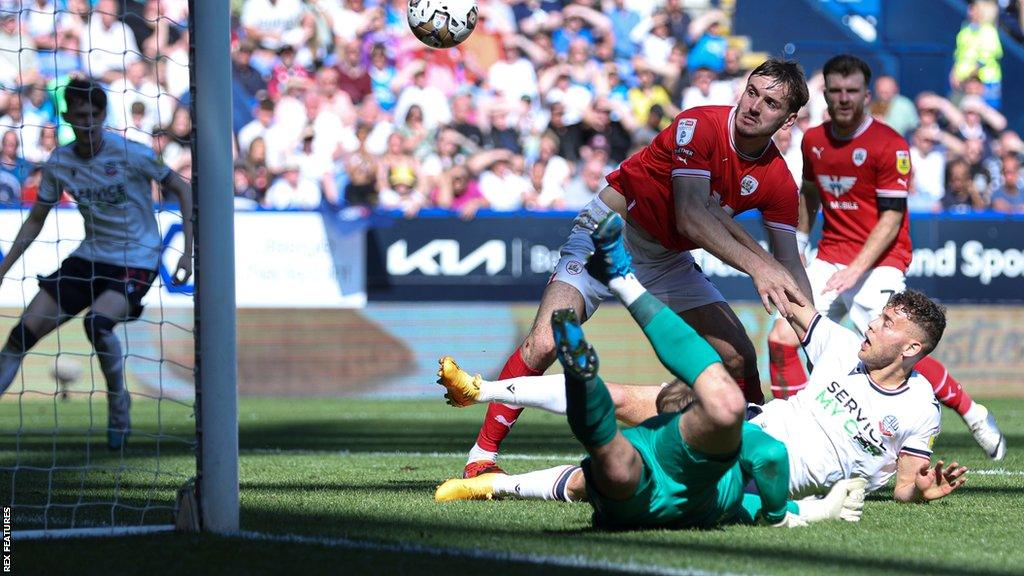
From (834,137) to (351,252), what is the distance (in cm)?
667

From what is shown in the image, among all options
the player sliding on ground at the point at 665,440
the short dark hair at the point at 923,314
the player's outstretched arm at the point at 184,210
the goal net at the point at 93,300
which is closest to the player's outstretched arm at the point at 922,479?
the short dark hair at the point at 923,314

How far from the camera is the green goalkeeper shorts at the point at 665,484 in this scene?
4.77 meters

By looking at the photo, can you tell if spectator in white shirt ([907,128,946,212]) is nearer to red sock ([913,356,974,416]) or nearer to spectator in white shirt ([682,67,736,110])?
spectator in white shirt ([682,67,736,110])

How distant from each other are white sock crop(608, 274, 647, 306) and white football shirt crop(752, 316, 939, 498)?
1.27 meters

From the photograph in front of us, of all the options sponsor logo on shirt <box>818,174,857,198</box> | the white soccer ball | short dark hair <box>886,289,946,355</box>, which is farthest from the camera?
the white soccer ball

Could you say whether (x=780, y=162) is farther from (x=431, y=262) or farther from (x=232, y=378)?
(x=431, y=262)

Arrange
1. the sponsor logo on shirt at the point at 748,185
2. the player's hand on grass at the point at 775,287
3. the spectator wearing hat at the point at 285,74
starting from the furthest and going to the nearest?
the spectator wearing hat at the point at 285,74
the sponsor logo on shirt at the point at 748,185
the player's hand on grass at the point at 775,287

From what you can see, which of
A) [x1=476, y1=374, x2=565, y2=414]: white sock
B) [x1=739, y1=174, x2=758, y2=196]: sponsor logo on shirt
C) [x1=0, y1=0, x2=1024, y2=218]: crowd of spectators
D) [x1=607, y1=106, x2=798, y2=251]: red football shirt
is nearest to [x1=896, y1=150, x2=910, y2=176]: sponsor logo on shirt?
[x1=607, y1=106, x2=798, y2=251]: red football shirt

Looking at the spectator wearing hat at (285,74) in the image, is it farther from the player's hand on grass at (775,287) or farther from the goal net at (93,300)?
the player's hand on grass at (775,287)

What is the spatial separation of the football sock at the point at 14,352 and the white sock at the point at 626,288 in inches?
170

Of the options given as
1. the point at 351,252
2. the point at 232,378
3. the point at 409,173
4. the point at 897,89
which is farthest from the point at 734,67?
the point at 232,378

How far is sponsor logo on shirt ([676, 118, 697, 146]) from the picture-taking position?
→ 251 inches

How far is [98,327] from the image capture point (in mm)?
9047

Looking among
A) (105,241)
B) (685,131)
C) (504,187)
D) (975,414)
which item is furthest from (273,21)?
(975,414)
